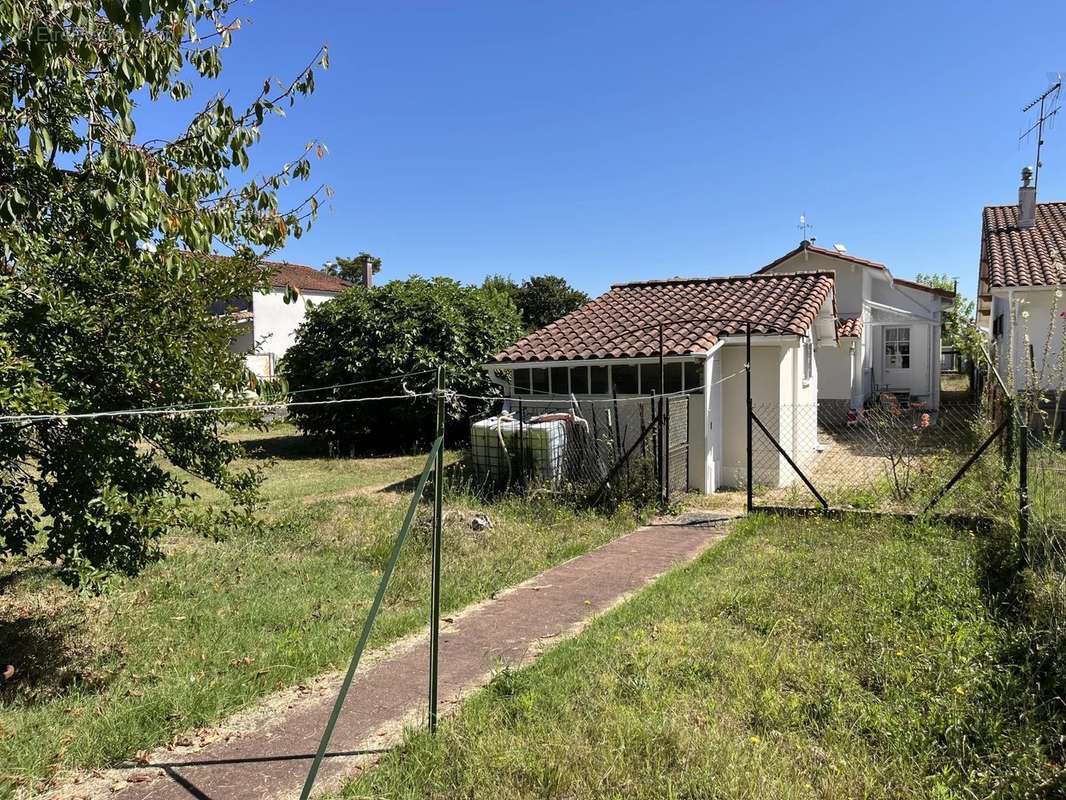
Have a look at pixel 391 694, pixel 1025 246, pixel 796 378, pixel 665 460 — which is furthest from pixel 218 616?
pixel 1025 246

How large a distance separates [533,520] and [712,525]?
2.27 metres

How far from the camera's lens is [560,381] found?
11.9 meters

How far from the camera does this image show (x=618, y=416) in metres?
10.9

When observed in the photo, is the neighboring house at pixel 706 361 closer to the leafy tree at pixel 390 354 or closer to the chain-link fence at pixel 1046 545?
the chain-link fence at pixel 1046 545

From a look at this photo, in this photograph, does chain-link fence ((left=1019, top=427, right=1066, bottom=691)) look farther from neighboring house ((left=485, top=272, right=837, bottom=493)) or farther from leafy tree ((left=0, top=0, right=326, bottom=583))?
leafy tree ((left=0, top=0, right=326, bottom=583))

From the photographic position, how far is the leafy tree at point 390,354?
57.0ft

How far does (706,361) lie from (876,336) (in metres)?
14.8

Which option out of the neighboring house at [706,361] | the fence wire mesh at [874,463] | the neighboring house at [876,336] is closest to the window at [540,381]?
the neighboring house at [706,361]

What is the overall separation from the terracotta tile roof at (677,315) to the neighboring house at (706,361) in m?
0.02

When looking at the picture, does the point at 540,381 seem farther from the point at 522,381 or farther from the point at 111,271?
the point at 111,271

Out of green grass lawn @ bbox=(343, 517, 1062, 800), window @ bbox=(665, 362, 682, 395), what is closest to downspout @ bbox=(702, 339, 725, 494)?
window @ bbox=(665, 362, 682, 395)

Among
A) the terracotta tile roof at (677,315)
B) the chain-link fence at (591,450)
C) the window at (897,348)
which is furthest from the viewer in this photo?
the window at (897,348)

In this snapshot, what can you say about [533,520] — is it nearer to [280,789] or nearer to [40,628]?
[40,628]

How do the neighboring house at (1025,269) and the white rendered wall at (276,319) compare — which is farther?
the white rendered wall at (276,319)
